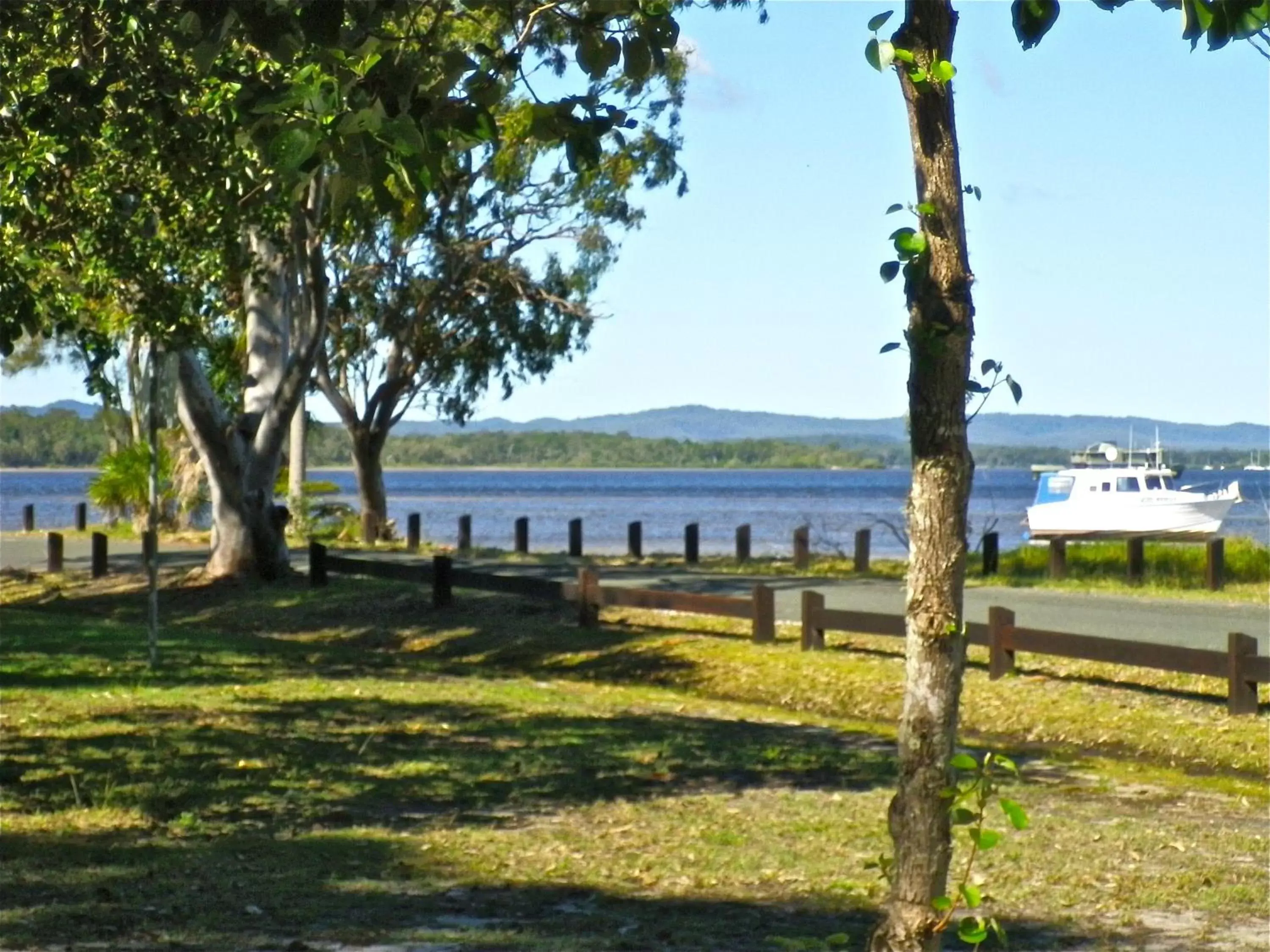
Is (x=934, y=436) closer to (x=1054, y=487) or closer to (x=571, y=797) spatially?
(x=571, y=797)

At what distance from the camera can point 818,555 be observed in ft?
99.0

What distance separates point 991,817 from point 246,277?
51.3ft

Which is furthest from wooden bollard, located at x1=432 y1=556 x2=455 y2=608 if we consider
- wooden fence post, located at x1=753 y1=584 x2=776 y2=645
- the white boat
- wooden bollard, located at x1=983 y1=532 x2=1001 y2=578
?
the white boat

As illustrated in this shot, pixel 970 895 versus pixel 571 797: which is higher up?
pixel 970 895

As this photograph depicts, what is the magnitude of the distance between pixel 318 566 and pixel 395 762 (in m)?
12.8

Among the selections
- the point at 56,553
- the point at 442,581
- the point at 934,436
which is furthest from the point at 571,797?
the point at 56,553

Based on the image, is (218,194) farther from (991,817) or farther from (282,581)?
(282,581)

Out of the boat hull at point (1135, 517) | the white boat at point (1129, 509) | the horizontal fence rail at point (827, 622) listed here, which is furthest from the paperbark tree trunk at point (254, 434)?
the boat hull at point (1135, 517)

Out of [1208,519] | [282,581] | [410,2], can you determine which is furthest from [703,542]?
[410,2]

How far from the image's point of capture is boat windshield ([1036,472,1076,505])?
54656mm

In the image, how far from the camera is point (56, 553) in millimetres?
26594

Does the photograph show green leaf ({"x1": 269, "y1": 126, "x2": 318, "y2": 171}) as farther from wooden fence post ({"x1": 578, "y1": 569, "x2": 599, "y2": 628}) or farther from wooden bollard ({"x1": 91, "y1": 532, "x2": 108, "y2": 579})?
wooden bollard ({"x1": 91, "y1": 532, "x2": 108, "y2": 579})

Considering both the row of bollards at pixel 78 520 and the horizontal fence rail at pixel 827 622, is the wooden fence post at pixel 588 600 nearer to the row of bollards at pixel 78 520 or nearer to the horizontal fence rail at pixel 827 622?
the horizontal fence rail at pixel 827 622

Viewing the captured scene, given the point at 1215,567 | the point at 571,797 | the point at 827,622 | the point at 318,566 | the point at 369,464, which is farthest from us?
the point at 369,464
